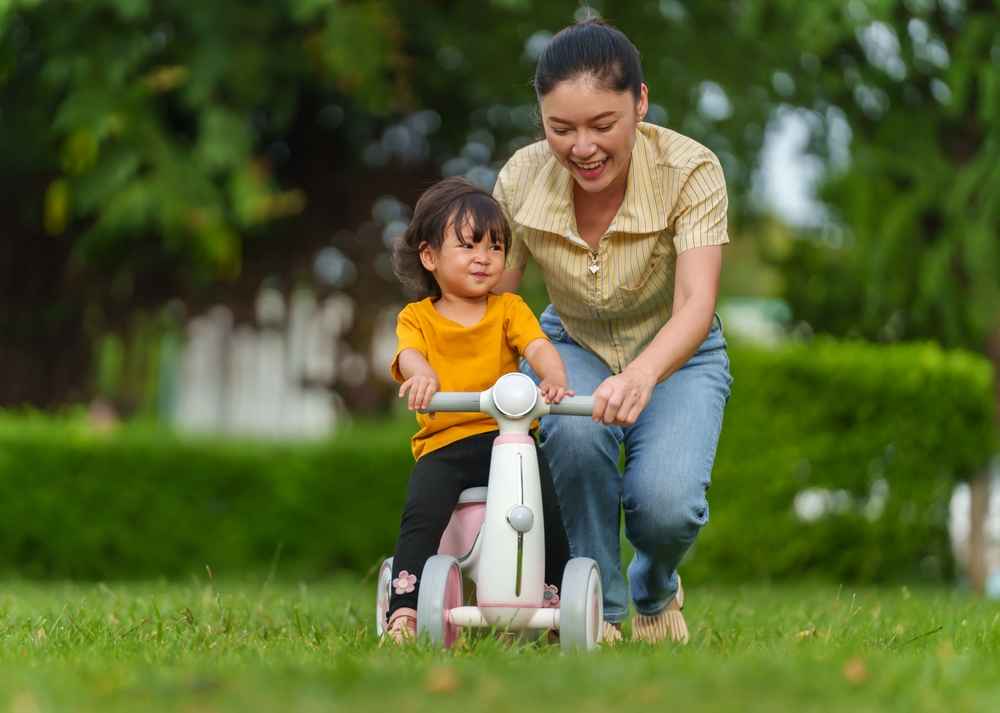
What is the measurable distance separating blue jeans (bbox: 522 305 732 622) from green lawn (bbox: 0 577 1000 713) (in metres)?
0.26

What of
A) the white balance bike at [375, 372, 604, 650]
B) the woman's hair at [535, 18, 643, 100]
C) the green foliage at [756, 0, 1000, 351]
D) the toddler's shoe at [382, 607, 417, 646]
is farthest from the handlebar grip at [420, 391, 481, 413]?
the green foliage at [756, 0, 1000, 351]

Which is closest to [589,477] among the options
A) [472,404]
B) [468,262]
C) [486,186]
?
[472,404]

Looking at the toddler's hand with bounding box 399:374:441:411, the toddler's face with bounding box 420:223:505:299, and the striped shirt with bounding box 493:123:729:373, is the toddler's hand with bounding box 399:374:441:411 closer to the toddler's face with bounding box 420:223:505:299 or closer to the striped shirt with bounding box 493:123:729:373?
the toddler's face with bounding box 420:223:505:299

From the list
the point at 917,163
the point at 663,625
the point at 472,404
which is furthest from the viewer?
the point at 917,163

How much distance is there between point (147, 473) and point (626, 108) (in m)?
6.22

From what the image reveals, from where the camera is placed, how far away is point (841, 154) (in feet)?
33.5

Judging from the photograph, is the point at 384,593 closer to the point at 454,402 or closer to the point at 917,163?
the point at 454,402

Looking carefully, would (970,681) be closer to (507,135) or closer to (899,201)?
(899,201)

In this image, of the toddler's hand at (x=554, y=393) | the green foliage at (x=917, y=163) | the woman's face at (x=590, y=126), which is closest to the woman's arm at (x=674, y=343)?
the toddler's hand at (x=554, y=393)

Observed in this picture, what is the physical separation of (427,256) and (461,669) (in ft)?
4.64

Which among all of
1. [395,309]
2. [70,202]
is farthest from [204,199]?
[395,309]

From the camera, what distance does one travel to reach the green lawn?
8.43 feet

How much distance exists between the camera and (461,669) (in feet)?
9.39

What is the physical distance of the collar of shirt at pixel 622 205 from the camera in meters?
3.96
